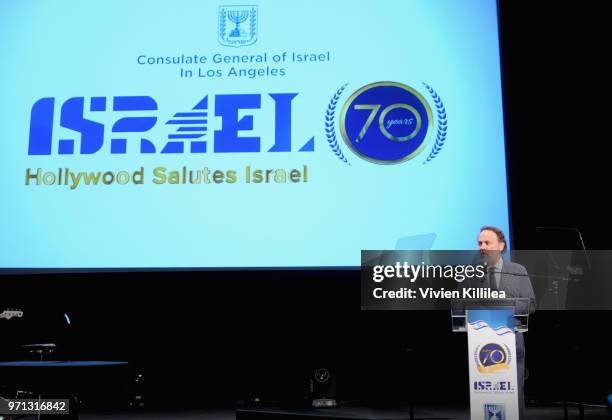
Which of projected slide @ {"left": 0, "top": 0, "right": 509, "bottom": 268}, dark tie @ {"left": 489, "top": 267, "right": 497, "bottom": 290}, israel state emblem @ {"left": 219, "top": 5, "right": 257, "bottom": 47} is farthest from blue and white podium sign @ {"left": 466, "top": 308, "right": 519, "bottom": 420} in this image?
israel state emblem @ {"left": 219, "top": 5, "right": 257, "bottom": 47}

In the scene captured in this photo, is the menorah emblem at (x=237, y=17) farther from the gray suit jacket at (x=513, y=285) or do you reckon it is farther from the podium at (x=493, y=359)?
the podium at (x=493, y=359)

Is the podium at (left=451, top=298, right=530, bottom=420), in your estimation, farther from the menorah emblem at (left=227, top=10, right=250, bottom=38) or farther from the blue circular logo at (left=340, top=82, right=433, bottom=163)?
the menorah emblem at (left=227, top=10, right=250, bottom=38)

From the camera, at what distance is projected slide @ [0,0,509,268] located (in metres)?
5.09

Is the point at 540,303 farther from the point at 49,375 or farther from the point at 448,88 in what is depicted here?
the point at 49,375

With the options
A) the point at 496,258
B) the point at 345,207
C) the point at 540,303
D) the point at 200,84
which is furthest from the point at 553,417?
the point at 200,84

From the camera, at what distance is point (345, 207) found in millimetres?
5102

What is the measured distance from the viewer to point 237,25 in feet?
17.7

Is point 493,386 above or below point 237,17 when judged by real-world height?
below

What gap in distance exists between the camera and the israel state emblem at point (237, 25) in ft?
17.6

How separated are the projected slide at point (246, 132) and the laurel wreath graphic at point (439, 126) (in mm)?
11

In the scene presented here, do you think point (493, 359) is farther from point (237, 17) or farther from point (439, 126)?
point (237, 17)

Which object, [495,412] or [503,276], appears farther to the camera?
[503,276]

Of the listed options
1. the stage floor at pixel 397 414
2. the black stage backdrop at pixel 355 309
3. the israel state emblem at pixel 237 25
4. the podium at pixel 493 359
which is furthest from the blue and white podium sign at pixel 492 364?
the israel state emblem at pixel 237 25

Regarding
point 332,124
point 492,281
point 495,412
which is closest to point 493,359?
point 495,412
